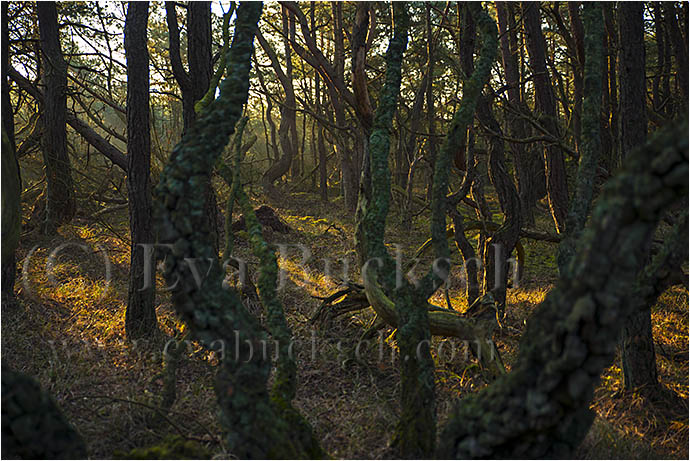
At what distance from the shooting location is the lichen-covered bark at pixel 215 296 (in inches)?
97.1

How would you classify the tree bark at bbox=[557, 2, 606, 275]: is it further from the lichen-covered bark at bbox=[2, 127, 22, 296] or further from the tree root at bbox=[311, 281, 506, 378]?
the lichen-covered bark at bbox=[2, 127, 22, 296]

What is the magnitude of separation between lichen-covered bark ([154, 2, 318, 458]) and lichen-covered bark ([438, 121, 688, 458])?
0.95m

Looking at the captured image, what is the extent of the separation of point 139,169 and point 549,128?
472cm

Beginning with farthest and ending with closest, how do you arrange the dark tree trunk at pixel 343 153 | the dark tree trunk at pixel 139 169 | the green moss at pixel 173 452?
the dark tree trunk at pixel 343 153 < the dark tree trunk at pixel 139 169 < the green moss at pixel 173 452

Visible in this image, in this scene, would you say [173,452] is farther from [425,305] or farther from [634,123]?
[634,123]

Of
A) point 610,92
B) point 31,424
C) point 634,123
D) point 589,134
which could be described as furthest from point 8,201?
point 610,92

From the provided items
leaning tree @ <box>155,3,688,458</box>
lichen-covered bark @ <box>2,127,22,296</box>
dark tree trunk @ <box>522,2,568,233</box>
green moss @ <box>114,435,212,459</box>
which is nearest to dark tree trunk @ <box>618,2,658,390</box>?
leaning tree @ <box>155,3,688,458</box>

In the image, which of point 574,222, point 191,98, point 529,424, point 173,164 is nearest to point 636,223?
point 529,424

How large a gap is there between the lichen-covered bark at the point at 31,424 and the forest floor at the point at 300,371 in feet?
2.72

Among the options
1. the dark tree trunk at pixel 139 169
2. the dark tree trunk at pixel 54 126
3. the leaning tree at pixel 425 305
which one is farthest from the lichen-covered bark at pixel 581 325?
the dark tree trunk at pixel 54 126

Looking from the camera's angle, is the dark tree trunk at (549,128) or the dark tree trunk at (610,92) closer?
the dark tree trunk at (610,92)

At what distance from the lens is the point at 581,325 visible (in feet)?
6.38

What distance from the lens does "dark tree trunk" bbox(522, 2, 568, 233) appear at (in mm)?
6586

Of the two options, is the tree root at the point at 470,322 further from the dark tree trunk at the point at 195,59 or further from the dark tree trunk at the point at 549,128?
the dark tree trunk at the point at 549,128
